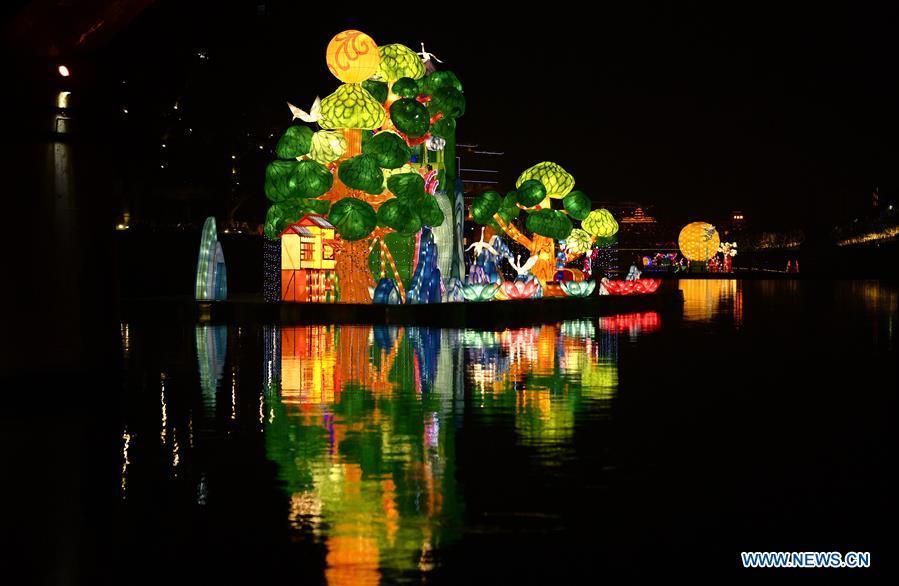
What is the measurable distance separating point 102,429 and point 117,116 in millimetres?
4240

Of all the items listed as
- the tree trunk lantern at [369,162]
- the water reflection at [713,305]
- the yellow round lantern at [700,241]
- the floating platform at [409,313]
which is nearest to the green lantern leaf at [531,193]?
the floating platform at [409,313]

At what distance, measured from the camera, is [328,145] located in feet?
81.9

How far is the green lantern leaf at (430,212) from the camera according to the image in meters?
24.3

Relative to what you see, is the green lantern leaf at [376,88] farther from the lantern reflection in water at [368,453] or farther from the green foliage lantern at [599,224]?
the lantern reflection in water at [368,453]

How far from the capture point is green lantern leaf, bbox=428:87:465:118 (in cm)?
2556

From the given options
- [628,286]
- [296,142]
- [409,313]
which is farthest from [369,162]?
A: [628,286]

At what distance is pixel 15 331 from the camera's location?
12.2 m

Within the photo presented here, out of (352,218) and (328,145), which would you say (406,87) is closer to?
(328,145)

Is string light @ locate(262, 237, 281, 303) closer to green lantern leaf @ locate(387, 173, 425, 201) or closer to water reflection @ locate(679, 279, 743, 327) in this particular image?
green lantern leaf @ locate(387, 173, 425, 201)

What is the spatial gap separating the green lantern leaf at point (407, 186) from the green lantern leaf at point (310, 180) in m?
1.41

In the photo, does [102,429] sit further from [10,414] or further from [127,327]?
[127,327]

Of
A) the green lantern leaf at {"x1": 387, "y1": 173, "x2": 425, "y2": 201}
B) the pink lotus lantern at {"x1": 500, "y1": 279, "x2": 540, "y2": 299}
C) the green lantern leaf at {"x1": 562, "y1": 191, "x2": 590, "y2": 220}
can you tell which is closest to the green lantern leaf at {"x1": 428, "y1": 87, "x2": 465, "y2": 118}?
the green lantern leaf at {"x1": 387, "y1": 173, "x2": 425, "y2": 201}

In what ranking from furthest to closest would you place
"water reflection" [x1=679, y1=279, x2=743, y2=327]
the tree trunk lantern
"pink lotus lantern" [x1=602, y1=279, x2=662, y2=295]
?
1. "pink lotus lantern" [x1=602, y1=279, x2=662, y2=295]
2. "water reflection" [x1=679, y1=279, x2=743, y2=327]
3. the tree trunk lantern

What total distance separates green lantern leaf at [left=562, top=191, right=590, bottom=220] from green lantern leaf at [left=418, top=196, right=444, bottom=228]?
786 cm
